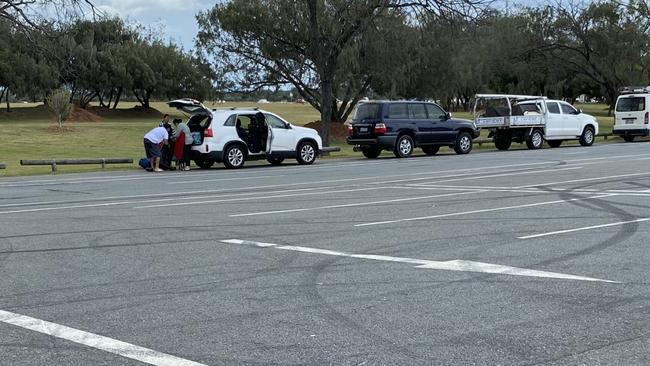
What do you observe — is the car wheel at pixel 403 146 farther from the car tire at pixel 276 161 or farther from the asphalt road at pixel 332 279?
the asphalt road at pixel 332 279

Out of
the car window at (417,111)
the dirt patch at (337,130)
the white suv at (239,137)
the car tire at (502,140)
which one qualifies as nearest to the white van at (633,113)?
the car tire at (502,140)

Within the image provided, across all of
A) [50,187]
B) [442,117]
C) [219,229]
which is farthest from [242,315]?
[442,117]

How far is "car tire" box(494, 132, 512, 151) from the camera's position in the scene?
103 feet

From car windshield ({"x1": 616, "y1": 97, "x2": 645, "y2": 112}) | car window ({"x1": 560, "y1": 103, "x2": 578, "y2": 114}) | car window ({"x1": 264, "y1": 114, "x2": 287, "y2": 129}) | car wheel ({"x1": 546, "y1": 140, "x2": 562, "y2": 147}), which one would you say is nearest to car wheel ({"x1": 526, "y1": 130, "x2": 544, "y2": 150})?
car wheel ({"x1": 546, "y1": 140, "x2": 562, "y2": 147})

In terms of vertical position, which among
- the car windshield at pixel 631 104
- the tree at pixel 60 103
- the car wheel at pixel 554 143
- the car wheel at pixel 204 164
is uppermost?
the tree at pixel 60 103

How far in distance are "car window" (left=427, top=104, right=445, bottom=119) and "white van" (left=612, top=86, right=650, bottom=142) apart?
40.0ft

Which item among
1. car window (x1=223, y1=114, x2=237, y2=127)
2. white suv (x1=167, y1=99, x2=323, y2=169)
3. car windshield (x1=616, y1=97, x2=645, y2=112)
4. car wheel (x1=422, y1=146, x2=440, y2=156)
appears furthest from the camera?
car windshield (x1=616, y1=97, x2=645, y2=112)

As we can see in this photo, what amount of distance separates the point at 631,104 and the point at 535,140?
759 centimetres

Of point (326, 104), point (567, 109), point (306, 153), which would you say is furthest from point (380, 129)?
point (567, 109)

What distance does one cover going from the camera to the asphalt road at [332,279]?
5.11m

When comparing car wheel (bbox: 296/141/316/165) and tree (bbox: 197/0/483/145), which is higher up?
tree (bbox: 197/0/483/145)

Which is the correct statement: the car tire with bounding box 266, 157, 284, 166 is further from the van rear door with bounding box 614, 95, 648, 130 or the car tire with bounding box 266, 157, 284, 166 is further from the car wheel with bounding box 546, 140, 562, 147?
the van rear door with bounding box 614, 95, 648, 130

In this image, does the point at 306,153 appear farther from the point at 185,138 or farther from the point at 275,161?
the point at 185,138

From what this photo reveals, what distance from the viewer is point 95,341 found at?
5.30m
